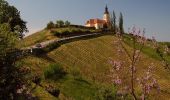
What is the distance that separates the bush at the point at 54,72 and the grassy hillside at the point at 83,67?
94cm

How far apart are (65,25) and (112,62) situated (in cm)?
12712

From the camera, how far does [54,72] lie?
77375 millimetres

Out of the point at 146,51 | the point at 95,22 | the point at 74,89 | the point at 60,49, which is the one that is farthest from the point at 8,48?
the point at 95,22

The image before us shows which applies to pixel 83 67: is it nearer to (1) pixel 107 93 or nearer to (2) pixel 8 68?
(1) pixel 107 93

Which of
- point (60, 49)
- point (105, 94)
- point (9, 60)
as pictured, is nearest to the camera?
point (9, 60)

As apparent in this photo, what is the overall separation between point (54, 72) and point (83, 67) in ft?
67.6

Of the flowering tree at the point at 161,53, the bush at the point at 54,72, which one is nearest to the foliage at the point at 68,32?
the bush at the point at 54,72

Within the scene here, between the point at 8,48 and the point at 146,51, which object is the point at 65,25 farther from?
the point at 8,48

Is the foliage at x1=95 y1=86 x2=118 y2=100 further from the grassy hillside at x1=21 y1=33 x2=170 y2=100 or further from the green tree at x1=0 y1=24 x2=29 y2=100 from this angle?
the green tree at x1=0 y1=24 x2=29 y2=100

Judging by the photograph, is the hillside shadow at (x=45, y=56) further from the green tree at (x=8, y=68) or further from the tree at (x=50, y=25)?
the green tree at (x=8, y=68)

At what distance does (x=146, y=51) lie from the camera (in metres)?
128

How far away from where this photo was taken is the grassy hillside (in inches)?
2744

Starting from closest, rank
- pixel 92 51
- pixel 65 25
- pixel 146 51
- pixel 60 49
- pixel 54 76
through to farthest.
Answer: pixel 54 76
pixel 60 49
pixel 92 51
pixel 146 51
pixel 65 25

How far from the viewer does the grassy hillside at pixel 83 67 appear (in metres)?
69.7
